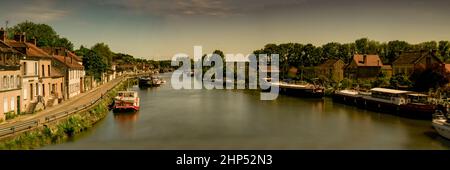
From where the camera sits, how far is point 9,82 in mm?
26156

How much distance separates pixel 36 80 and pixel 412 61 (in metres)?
51.1

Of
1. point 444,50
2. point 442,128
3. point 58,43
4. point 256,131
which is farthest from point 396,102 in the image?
point 58,43

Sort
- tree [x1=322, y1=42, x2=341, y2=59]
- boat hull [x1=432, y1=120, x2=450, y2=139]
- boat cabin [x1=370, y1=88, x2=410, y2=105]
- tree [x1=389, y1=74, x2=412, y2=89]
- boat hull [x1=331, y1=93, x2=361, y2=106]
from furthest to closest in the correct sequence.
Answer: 1. tree [x1=322, y1=42, x2=341, y2=59]
2. tree [x1=389, y1=74, x2=412, y2=89]
3. boat hull [x1=331, y1=93, x2=361, y2=106]
4. boat cabin [x1=370, y1=88, x2=410, y2=105]
5. boat hull [x1=432, y1=120, x2=450, y2=139]

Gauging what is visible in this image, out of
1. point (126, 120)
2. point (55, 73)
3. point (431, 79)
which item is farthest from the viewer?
point (431, 79)

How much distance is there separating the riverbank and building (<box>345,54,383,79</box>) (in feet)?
171

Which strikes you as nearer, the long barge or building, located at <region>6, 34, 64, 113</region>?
building, located at <region>6, 34, 64, 113</region>

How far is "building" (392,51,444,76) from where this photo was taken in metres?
62.2

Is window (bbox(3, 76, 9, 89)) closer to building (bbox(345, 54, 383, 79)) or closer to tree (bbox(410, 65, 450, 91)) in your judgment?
tree (bbox(410, 65, 450, 91))

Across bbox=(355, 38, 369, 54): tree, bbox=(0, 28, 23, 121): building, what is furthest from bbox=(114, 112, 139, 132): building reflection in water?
bbox=(355, 38, 369, 54): tree

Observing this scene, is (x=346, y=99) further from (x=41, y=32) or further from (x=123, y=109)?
(x=41, y=32)

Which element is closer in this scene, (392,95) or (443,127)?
(443,127)

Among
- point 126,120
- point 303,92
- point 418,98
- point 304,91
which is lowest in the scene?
point 126,120

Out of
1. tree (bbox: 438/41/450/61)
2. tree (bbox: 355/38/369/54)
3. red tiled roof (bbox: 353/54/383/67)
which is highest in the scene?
tree (bbox: 355/38/369/54)

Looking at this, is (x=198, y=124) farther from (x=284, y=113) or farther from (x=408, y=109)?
(x=408, y=109)
